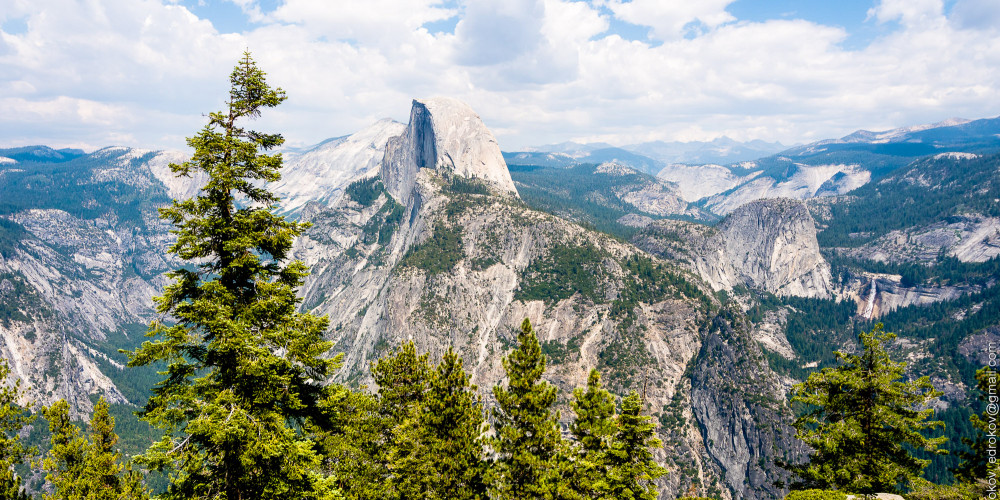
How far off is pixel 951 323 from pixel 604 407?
829 feet

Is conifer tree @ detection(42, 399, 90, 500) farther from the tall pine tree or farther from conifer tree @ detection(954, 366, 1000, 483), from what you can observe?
conifer tree @ detection(954, 366, 1000, 483)

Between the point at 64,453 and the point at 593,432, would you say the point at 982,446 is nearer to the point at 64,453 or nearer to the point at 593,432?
the point at 593,432

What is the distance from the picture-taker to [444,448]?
24016 mm

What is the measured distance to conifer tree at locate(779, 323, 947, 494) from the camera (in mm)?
26422

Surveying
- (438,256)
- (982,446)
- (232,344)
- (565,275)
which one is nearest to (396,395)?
(232,344)

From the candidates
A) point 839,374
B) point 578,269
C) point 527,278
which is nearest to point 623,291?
point 578,269

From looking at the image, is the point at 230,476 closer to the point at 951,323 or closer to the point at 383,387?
the point at 383,387

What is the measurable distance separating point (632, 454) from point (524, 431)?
6.82 m

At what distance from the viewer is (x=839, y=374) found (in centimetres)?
2842

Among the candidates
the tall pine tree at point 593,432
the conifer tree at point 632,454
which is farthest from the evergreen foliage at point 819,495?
the tall pine tree at point 593,432

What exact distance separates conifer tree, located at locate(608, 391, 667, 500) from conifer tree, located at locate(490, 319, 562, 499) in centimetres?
387

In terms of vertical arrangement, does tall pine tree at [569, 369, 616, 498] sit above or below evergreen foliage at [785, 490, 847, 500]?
above

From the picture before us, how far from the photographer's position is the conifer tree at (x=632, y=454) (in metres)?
25.1

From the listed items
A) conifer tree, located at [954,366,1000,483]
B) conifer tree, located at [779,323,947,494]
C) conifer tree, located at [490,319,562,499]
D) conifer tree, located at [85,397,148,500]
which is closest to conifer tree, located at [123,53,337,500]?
conifer tree, located at [490,319,562,499]
